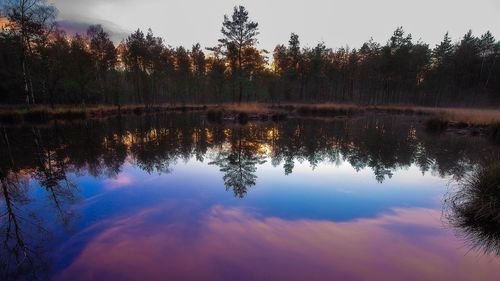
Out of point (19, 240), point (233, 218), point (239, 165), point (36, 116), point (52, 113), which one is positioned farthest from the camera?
point (52, 113)

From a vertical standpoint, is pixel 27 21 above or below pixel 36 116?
above

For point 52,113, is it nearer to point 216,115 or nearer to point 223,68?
point 216,115

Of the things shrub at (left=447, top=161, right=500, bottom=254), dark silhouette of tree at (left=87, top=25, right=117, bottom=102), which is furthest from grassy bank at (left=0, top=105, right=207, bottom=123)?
shrub at (left=447, top=161, right=500, bottom=254)

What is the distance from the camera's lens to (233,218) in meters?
5.54

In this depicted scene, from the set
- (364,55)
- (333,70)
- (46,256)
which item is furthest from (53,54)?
(364,55)

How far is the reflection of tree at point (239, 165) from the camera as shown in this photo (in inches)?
305

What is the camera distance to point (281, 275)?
3.64 metres

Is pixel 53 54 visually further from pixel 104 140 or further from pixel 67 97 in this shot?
pixel 104 140

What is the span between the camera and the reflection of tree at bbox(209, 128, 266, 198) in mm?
7734

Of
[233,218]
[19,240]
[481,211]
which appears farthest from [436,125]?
[19,240]

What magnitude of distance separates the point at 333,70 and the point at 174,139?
58.7 meters

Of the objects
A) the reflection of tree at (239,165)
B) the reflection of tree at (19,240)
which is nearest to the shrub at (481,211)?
the reflection of tree at (239,165)

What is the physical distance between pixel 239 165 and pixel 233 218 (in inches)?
177

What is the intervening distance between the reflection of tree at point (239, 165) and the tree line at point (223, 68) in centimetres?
2561
